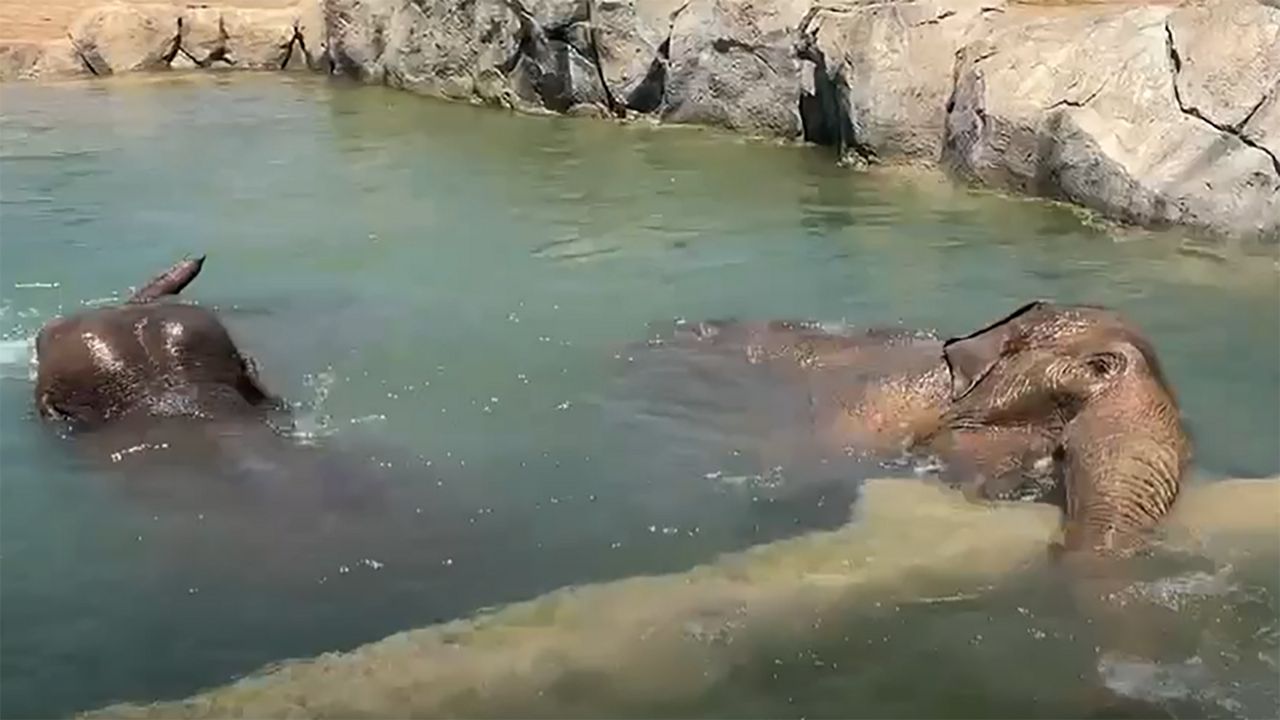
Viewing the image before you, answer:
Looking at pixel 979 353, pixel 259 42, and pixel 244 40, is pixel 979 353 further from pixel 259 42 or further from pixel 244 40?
pixel 244 40

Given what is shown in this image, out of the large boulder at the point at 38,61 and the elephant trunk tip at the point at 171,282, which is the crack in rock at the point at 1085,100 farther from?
the large boulder at the point at 38,61

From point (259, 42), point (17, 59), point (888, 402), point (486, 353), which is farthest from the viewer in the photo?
point (259, 42)

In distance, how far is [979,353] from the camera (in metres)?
Answer: 6.02

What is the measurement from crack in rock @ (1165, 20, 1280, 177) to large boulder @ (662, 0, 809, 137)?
11.9 ft

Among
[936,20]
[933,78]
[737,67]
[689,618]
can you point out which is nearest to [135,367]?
[689,618]

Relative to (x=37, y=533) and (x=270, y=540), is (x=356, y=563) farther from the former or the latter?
(x=37, y=533)

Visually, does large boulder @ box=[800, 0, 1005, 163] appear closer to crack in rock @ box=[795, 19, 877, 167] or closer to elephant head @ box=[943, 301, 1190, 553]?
crack in rock @ box=[795, 19, 877, 167]

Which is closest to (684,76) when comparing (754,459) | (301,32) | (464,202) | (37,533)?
(464,202)

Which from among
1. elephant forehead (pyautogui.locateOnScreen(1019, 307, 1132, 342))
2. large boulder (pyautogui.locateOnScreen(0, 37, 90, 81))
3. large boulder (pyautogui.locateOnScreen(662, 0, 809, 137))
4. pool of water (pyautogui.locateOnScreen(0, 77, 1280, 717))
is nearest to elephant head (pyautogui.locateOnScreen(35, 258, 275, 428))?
pool of water (pyautogui.locateOnScreen(0, 77, 1280, 717))

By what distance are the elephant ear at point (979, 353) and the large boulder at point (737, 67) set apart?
8.05m

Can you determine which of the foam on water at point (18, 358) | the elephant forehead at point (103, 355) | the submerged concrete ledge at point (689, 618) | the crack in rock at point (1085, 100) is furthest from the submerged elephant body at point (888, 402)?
the crack in rock at point (1085, 100)

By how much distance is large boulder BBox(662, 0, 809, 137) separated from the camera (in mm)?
14080

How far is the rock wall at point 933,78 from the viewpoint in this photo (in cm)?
1042

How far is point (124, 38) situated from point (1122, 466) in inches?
669
